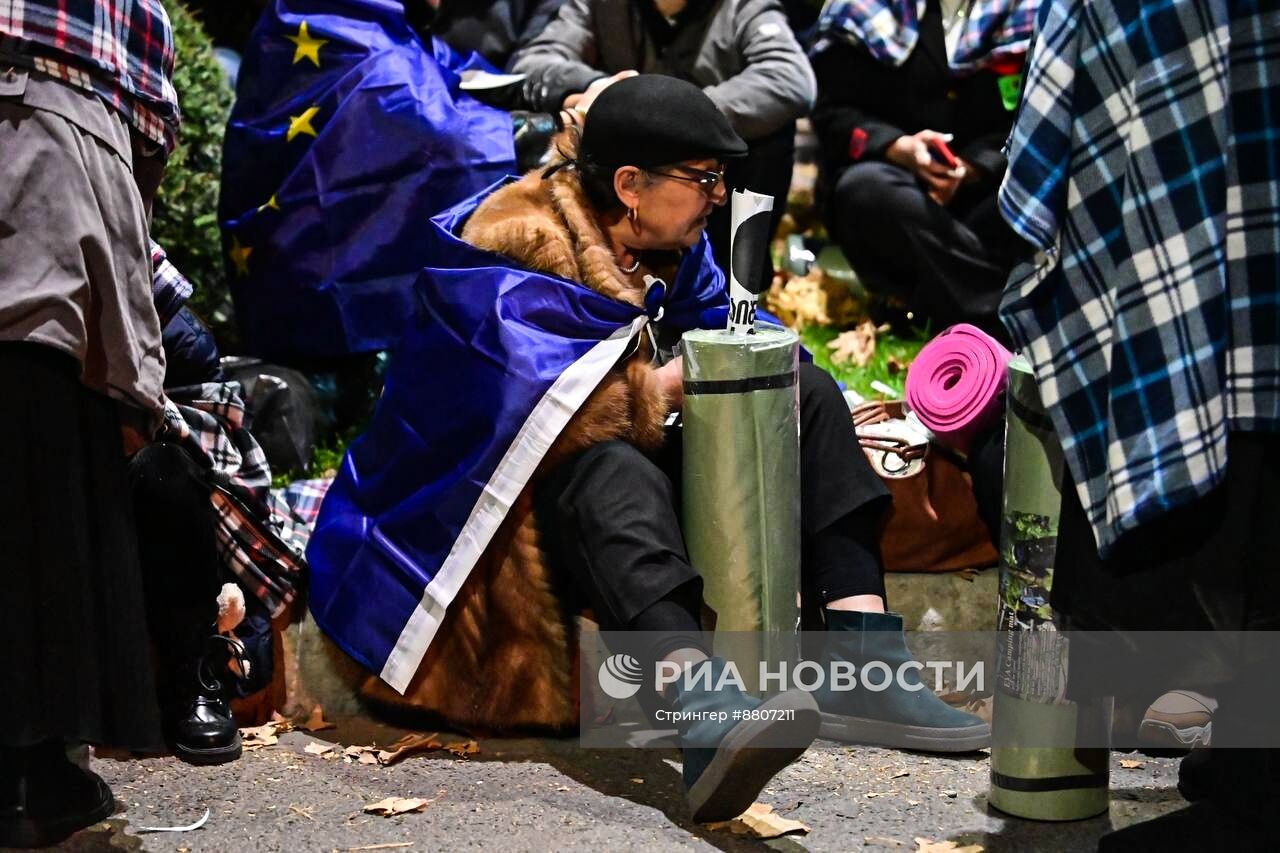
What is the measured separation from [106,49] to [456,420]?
1.10 m

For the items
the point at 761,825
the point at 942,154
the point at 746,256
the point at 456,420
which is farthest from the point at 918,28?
the point at 761,825

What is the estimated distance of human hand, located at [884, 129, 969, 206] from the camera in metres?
5.15

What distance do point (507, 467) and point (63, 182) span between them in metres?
1.12

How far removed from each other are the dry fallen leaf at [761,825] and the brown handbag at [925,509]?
943 millimetres

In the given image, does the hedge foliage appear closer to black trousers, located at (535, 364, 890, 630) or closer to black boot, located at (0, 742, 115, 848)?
black trousers, located at (535, 364, 890, 630)

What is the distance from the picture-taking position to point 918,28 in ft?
17.1

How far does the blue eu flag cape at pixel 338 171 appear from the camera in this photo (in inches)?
193

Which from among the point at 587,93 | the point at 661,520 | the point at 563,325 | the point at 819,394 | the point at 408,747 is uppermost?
the point at 587,93

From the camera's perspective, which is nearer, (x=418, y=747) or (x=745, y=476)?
(x=745, y=476)

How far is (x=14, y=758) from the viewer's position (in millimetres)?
3184

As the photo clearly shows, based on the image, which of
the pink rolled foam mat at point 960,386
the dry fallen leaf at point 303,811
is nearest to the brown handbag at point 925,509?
the pink rolled foam mat at point 960,386

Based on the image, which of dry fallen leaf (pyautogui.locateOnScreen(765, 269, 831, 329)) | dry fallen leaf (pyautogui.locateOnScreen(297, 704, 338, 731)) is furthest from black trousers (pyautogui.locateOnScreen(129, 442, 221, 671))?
dry fallen leaf (pyautogui.locateOnScreen(765, 269, 831, 329))

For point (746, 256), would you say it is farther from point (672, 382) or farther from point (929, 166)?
point (929, 166)

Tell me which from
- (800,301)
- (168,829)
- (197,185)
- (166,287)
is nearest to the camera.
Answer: (168,829)
